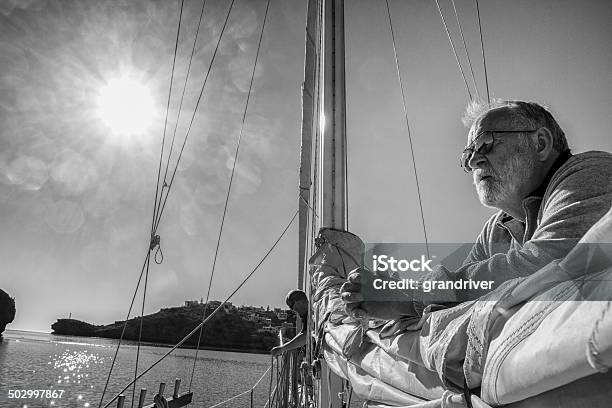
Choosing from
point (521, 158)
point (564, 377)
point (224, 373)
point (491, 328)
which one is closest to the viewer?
point (564, 377)

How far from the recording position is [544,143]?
3.69ft

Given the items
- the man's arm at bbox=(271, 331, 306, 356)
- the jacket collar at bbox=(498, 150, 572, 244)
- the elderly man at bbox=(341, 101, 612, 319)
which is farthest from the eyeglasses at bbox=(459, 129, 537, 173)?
the man's arm at bbox=(271, 331, 306, 356)

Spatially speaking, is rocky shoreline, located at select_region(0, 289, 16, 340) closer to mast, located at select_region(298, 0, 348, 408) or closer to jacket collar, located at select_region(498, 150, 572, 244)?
mast, located at select_region(298, 0, 348, 408)

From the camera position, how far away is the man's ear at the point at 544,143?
1.12 meters

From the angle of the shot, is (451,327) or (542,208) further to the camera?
(542,208)

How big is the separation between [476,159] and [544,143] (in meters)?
0.18

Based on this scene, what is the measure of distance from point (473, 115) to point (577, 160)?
613 millimetres

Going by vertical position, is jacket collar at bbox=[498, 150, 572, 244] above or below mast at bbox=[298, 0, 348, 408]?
below

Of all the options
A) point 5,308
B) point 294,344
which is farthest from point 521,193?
point 5,308

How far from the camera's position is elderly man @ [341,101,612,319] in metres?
0.84

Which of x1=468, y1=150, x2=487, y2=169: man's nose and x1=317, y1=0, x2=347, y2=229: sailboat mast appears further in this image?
x1=317, y1=0, x2=347, y2=229: sailboat mast

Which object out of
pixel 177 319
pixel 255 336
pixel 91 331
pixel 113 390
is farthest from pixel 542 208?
pixel 91 331

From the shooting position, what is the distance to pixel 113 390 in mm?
38188

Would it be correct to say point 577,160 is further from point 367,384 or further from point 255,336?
point 255,336
